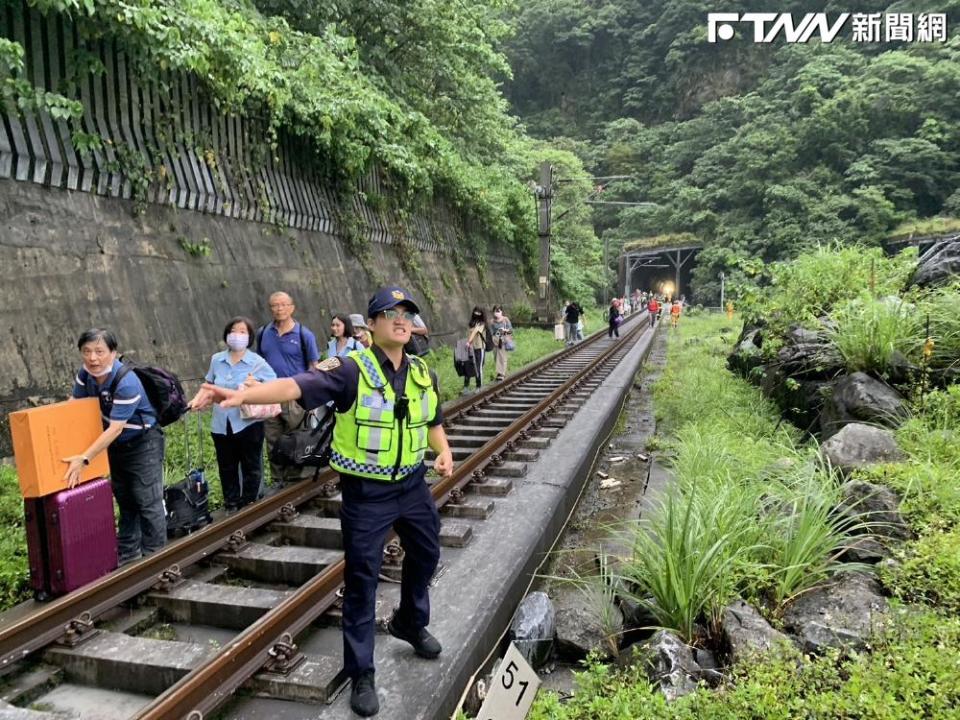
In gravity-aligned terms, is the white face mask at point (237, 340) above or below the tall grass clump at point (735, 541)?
above

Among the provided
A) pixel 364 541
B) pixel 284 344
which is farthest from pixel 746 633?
pixel 284 344

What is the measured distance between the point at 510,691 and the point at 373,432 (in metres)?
1.22

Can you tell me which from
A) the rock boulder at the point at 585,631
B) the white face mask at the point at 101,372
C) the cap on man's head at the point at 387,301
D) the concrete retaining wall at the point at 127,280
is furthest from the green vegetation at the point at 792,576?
the concrete retaining wall at the point at 127,280

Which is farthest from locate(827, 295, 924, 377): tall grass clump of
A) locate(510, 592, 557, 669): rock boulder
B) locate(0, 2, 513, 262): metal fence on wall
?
locate(0, 2, 513, 262): metal fence on wall

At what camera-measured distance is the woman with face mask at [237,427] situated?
512 cm

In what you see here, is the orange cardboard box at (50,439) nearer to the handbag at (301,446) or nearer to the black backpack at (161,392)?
the black backpack at (161,392)

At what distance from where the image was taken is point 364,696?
2.82 m

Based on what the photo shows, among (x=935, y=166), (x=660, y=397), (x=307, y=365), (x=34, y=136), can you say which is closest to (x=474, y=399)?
(x=660, y=397)

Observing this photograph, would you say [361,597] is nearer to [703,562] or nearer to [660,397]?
[703,562]

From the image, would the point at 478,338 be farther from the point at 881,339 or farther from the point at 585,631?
the point at 585,631

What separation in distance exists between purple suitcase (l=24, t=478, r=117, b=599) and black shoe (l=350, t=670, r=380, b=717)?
2.28 m

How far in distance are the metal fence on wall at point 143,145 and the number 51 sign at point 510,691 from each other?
24.6 feet

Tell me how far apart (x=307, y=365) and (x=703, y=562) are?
3946mm

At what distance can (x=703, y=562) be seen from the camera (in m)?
3.57
